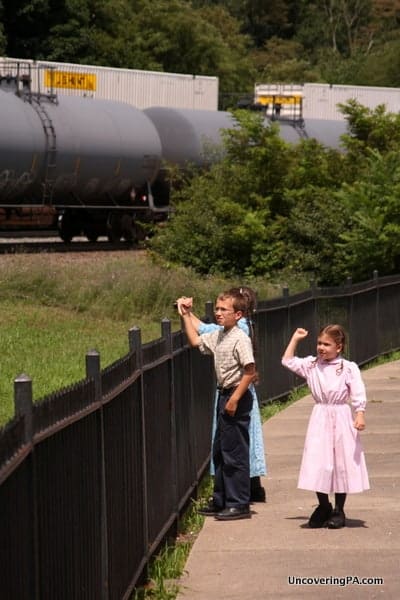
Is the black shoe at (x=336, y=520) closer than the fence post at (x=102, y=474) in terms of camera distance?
No

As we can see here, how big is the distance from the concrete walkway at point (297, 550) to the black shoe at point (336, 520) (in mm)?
52

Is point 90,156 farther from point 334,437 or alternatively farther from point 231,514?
point 334,437

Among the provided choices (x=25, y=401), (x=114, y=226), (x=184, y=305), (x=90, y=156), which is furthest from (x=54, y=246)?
(x=25, y=401)

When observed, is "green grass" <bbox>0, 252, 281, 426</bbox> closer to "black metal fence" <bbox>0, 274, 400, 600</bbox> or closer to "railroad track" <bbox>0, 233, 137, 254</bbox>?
"railroad track" <bbox>0, 233, 137, 254</bbox>

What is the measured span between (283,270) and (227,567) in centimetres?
1803

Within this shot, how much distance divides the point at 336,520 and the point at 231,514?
2.35 ft

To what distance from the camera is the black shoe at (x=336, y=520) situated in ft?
28.2

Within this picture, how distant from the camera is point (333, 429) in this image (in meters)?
8.54

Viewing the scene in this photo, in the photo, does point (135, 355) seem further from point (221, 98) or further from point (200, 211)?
point (221, 98)

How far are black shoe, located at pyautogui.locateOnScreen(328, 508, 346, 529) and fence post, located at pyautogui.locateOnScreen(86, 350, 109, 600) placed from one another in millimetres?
2710

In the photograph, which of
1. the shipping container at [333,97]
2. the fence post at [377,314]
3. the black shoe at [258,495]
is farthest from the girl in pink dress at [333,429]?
the shipping container at [333,97]

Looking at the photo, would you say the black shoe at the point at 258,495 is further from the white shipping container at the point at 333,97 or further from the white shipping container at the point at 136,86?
the white shipping container at the point at 333,97

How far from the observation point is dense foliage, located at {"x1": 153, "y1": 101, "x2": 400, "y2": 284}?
24031mm

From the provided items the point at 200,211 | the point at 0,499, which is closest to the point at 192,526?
the point at 0,499
